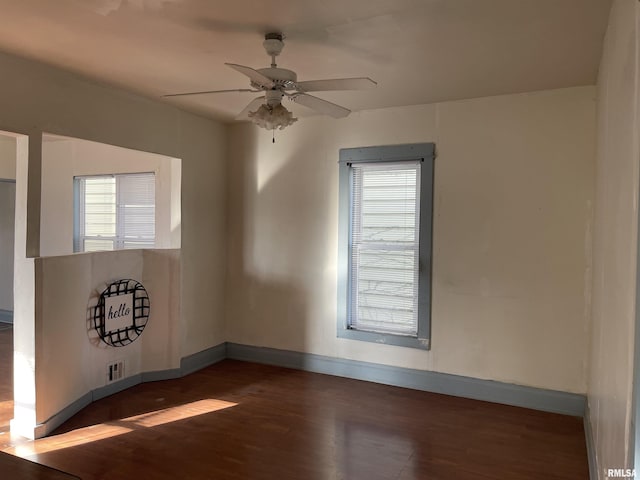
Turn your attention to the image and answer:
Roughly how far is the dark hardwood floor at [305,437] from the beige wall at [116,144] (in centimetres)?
54

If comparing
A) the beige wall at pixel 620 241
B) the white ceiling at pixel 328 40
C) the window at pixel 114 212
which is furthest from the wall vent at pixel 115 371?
the beige wall at pixel 620 241

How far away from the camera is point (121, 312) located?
160 inches

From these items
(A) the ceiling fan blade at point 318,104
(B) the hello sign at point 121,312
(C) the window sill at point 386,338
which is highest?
(A) the ceiling fan blade at point 318,104

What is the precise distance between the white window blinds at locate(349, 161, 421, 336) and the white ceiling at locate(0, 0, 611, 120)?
889 mm

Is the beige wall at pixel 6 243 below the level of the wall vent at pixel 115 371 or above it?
above

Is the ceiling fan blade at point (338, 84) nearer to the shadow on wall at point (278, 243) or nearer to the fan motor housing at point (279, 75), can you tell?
the fan motor housing at point (279, 75)

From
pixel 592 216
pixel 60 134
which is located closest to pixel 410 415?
pixel 592 216

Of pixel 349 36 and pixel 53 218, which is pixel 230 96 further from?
pixel 53 218

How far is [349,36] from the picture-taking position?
8.72 ft

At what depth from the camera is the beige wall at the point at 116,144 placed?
314cm

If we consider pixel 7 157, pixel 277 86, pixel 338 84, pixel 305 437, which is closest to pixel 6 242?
pixel 7 157

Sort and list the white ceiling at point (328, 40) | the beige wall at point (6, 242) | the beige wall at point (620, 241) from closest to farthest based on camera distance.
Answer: the beige wall at point (620, 241) → the white ceiling at point (328, 40) → the beige wall at point (6, 242)

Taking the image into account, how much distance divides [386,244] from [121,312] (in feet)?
8.02

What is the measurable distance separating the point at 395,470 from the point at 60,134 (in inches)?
127
